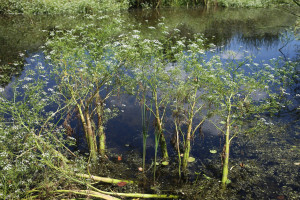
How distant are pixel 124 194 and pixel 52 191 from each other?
3.98ft

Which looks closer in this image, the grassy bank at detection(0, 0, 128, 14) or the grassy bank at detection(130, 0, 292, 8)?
the grassy bank at detection(0, 0, 128, 14)

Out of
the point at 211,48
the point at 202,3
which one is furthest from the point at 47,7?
the point at 211,48

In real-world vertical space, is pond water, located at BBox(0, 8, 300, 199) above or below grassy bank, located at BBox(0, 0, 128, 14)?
below

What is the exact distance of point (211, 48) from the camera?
48.3ft

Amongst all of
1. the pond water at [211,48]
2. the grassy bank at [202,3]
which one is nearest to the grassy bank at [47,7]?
the pond water at [211,48]

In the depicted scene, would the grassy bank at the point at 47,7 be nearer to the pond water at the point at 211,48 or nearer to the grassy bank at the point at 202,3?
the pond water at the point at 211,48

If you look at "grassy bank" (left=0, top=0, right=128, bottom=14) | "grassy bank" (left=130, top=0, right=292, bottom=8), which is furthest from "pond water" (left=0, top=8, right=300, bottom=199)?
"grassy bank" (left=130, top=0, right=292, bottom=8)

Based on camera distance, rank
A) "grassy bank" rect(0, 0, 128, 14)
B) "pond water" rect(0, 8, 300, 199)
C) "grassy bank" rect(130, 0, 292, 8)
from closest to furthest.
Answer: "pond water" rect(0, 8, 300, 199), "grassy bank" rect(0, 0, 128, 14), "grassy bank" rect(130, 0, 292, 8)

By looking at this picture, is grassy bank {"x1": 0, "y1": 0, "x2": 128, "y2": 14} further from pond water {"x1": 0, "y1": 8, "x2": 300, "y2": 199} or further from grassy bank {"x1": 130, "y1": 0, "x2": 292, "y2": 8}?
grassy bank {"x1": 130, "y1": 0, "x2": 292, "y2": 8}

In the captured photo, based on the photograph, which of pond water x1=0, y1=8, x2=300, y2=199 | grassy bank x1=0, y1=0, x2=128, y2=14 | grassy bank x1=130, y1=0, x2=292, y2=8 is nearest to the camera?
pond water x1=0, y1=8, x2=300, y2=199

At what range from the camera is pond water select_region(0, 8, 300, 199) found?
21.6 feet

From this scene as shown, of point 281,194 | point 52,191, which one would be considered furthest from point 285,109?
point 52,191

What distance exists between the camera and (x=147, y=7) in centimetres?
2930

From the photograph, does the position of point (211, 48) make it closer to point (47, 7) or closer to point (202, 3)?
point (47, 7)
